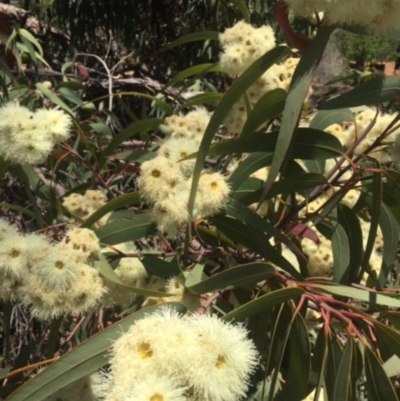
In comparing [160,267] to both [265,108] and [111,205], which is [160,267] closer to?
[111,205]

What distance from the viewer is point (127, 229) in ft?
4.67

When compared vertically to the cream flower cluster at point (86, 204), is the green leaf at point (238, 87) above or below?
above

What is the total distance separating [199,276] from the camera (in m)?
1.23

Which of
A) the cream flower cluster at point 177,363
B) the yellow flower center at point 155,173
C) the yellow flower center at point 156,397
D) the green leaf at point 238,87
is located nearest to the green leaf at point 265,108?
the green leaf at point 238,87

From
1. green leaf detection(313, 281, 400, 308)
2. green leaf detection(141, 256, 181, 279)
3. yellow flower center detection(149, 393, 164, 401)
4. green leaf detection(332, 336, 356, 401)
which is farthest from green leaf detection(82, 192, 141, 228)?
yellow flower center detection(149, 393, 164, 401)

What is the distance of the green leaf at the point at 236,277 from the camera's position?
1.10m

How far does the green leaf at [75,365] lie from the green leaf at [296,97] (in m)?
0.33

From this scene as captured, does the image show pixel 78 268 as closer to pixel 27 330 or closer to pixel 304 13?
pixel 304 13

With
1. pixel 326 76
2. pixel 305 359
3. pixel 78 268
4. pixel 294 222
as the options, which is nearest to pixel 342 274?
pixel 294 222

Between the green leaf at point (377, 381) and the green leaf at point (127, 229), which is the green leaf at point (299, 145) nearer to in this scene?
the green leaf at point (127, 229)

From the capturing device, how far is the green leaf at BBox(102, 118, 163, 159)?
1.83 metres

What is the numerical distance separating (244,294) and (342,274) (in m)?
0.30

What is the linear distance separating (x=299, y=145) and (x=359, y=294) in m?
0.45

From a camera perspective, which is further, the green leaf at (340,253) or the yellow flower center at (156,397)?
the green leaf at (340,253)
